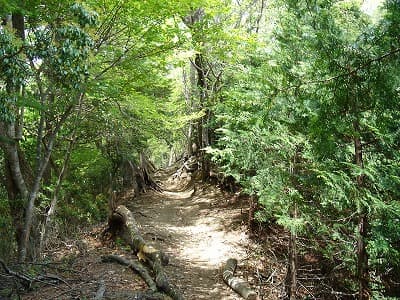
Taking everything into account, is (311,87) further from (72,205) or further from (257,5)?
(257,5)

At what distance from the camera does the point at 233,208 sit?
12.1 m

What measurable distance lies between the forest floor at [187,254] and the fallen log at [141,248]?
0.27 meters

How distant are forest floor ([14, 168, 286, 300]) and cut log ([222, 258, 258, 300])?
0.42ft

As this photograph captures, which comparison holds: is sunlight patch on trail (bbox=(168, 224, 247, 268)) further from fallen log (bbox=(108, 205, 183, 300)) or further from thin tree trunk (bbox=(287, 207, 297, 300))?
thin tree trunk (bbox=(287, 207, 297, 300))

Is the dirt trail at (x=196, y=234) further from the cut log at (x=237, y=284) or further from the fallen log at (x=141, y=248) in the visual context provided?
the fallen log at (x=141, y=248)

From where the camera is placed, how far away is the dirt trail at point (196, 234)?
278 inches

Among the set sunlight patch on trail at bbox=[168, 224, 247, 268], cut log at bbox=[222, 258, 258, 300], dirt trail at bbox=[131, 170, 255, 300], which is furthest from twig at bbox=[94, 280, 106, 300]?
sunlight patch on trail at bbox=[168, 224, 247, 268]

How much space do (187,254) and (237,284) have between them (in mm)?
2180

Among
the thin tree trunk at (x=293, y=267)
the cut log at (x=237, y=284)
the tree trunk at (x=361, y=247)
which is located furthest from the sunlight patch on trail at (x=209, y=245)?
the tree trunk at (x=361, y=247)

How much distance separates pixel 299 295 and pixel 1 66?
6.64 meters

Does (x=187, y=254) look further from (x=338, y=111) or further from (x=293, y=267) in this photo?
(x=338, y=111)

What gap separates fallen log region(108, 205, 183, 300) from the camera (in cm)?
608

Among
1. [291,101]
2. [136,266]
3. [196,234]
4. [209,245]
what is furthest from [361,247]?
[196,234]

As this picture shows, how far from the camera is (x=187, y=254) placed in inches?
340
